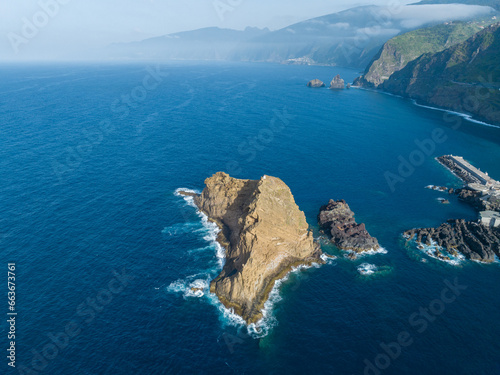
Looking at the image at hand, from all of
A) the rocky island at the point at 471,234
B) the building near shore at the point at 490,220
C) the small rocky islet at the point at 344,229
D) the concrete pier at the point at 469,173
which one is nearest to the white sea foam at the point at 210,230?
the small rocky islet at the point at 344,229

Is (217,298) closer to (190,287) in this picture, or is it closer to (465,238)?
(190,287)

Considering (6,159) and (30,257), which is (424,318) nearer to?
(30,257)

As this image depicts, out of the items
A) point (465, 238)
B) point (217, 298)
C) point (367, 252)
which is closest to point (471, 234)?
point (465, 238)

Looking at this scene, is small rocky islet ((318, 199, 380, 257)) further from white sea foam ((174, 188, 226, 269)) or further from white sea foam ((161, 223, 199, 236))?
white sea foam ((161, 223, 199, 236))

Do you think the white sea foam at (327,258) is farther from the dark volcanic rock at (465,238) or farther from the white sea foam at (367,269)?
the dark volcanic rock at (465,238)

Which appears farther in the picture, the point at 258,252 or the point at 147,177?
the point at 147,177

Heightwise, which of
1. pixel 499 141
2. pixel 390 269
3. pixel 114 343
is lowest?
pixel 499 141

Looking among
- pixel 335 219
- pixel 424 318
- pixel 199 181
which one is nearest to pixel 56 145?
pixel 199 181

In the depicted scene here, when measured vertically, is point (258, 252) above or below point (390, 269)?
above

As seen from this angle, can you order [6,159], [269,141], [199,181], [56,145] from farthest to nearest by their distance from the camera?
[269,141] → [56,145] → [6,159] → [199,181]
